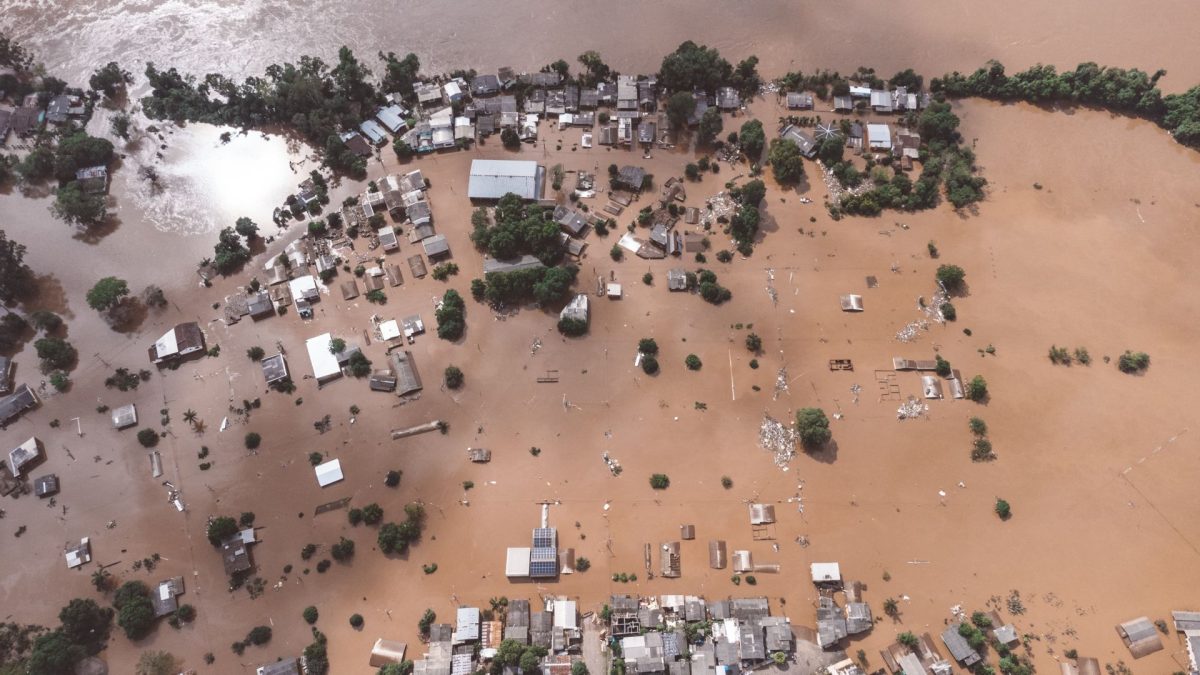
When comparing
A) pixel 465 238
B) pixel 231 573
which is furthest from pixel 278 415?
pixel 465 238

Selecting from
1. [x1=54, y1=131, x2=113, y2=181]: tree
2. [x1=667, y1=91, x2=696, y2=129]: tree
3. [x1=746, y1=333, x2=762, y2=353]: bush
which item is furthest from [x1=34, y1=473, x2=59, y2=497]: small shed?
[x1=667, y1=91, x2=696, y2=129]: tree

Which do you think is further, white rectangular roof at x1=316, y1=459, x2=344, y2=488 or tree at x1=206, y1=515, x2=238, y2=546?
white rectangular roof at x1=316, y1=459, x2=344, y2=488

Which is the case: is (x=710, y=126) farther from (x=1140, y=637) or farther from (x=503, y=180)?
(x=1140, y=637)

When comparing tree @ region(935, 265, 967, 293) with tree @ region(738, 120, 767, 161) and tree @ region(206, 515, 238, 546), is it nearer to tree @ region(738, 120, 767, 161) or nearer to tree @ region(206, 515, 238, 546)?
tree @ region(738, 120, 767, 161)

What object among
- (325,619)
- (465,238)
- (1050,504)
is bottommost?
(325,619)

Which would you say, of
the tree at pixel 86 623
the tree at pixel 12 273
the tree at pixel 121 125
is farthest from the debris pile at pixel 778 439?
the tree at pixel 121 125

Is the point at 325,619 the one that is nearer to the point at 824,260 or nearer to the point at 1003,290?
the point at 824,260
